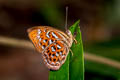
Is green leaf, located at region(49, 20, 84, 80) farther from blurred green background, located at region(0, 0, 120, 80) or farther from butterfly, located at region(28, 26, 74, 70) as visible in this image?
blurred green background, located at region(0, 0, 120, 80)

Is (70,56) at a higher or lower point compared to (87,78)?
higher

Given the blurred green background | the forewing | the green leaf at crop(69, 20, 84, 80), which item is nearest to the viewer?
the green leaf at crop(69, 20, 84, 80)

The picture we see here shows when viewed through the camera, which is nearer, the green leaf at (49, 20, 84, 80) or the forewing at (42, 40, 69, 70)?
the green leaf at (49, 20, 84, 80)

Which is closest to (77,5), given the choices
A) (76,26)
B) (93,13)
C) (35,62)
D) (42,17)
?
(93,13)

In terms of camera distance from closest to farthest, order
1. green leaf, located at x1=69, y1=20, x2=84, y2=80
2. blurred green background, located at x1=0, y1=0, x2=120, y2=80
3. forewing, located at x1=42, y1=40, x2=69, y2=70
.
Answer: green leaf, located at x1=69, y1=20, x2=84, y2=80
forewing, located at x1=42, y1=40, x2=69, y2=70
blurred green background, located at x1=0, y1=0, x2=120, y2=80

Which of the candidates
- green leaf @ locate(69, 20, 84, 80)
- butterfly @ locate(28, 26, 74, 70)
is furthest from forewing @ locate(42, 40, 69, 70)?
green leaf @ locate(69, 20, 84, 80)

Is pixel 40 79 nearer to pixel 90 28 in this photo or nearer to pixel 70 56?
pixel 90 28

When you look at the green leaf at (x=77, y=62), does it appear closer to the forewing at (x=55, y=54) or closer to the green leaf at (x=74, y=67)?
the green leaf at (x=74, y=67)
